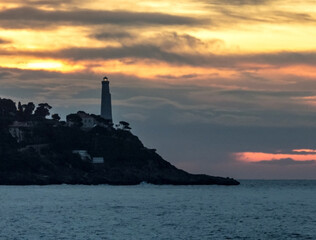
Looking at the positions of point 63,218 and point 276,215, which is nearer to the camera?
point 63,218

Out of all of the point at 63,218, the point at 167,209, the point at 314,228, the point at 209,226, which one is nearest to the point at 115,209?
the point at 167,209

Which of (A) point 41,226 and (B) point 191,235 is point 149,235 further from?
(A) point 41,226

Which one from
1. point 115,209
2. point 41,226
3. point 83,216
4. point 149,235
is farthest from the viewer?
point 115,209

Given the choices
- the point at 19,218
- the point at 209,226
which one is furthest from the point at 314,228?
the point at 19,218

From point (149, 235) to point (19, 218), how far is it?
30.1 metres

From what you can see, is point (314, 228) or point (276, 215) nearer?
point (314, 228)

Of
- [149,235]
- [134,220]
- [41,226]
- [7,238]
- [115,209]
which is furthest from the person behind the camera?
[115,209]

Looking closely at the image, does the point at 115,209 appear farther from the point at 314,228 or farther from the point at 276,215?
the point at 314,228

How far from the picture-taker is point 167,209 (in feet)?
438

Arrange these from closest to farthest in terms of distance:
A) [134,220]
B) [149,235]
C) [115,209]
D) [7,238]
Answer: [7,238], [149,235], [134,220], [115,209]

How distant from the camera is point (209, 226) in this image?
98.1 meters

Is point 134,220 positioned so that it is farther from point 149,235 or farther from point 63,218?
point 149,235

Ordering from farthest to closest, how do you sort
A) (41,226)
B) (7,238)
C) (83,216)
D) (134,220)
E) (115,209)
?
(115,209)
(83,216)
(134,220)
(41,226)
(7,238)

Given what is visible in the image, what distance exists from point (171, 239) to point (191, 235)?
5.23 metres
